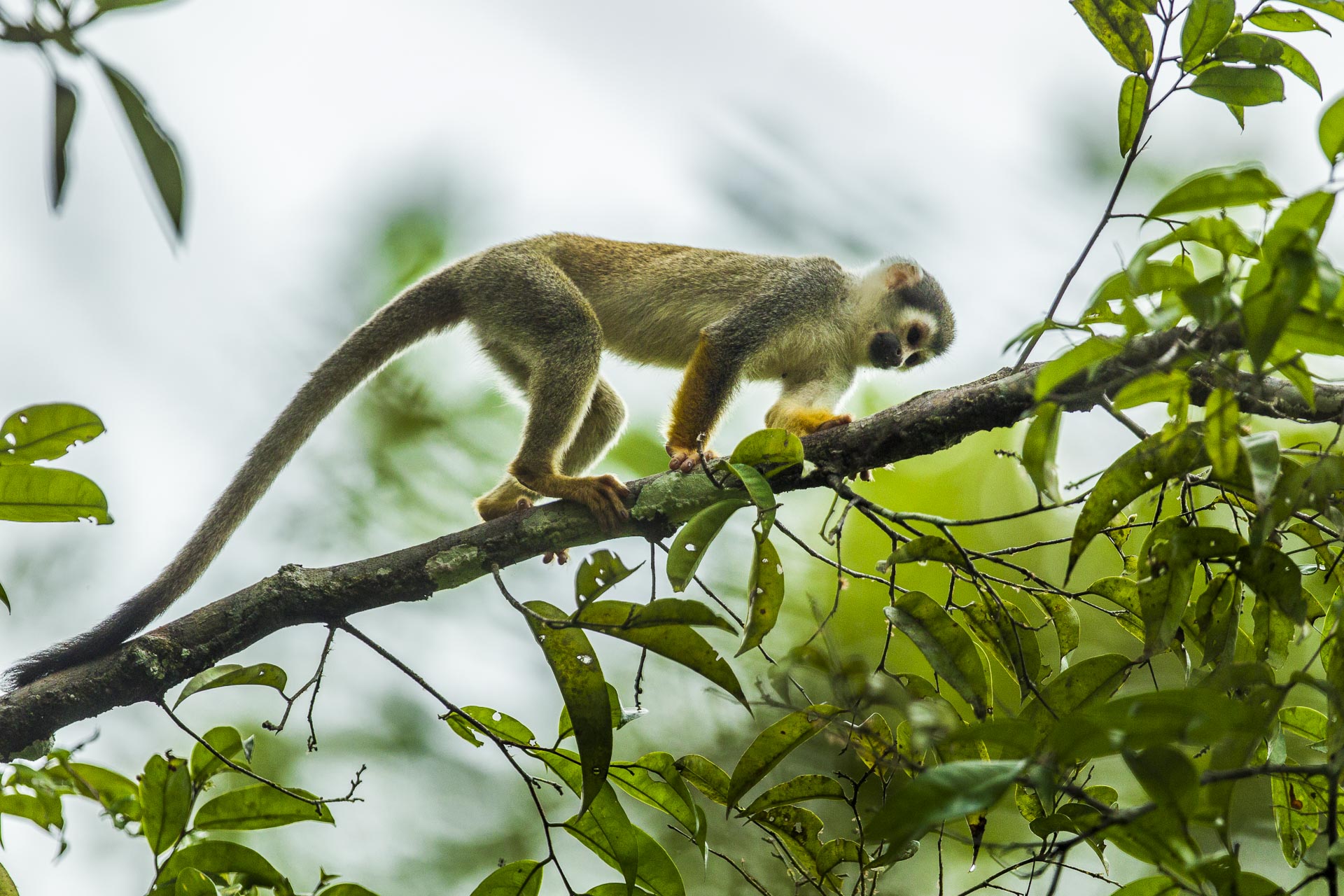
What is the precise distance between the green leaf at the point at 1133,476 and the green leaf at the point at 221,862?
5.87 feet

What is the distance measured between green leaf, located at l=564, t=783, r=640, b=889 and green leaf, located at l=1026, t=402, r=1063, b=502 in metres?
1.13

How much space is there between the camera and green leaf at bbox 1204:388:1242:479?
54.0 inches

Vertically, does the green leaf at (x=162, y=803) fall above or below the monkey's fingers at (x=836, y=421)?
below

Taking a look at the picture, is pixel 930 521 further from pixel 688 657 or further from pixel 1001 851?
pixel 1001 851

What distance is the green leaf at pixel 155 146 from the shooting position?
976mm

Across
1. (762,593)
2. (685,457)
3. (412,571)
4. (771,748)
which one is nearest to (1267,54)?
(762,593)

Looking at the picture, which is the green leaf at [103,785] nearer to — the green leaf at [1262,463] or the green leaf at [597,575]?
the green leaf at [597,575]

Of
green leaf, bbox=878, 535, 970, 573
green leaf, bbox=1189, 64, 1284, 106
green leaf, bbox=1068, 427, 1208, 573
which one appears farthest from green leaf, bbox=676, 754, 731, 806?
green leaf, bbox=1189, 64, 1284, 106

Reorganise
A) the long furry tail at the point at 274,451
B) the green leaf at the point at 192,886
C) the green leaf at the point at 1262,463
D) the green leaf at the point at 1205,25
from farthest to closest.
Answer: the long furry tail at the point at 274,451
the green leaf at the point at 1205,25
the green leaf at the point at 192,886
the green leaf at the point at 1262,463

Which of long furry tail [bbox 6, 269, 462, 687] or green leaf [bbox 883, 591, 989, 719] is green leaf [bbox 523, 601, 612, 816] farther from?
long furry tail [bbox 6, 269, 462, 687]

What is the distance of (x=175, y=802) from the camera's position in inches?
86.0

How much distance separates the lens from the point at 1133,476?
1795 mm

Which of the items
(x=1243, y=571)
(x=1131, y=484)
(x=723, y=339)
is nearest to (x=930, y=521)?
(x=1131, y=484)

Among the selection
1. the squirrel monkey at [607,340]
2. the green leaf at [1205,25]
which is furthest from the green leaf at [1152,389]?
the squirrel monkey at [607,340]
